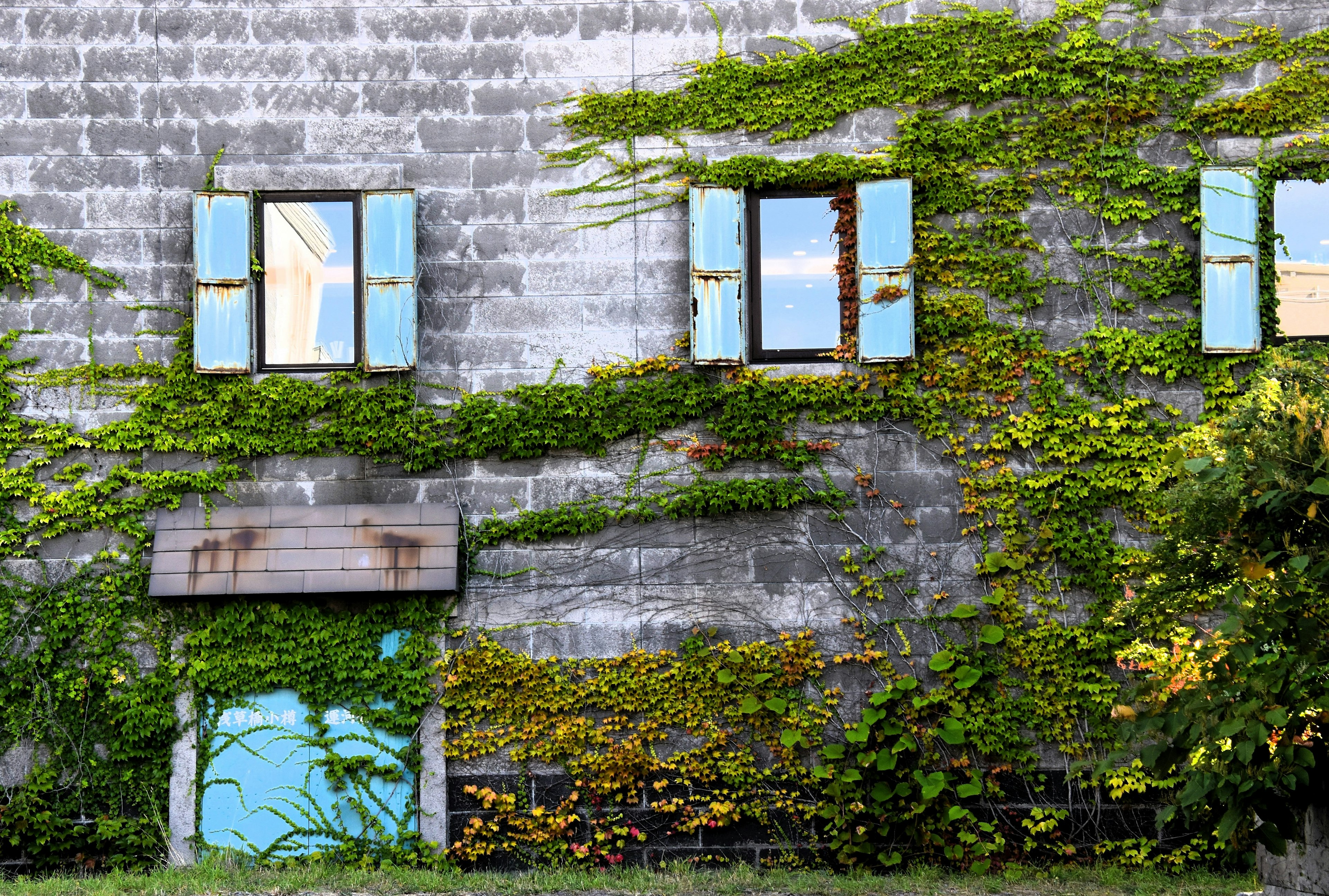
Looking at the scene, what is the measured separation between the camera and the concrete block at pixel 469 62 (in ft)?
20.7

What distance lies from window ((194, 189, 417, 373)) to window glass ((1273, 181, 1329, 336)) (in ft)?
16.9

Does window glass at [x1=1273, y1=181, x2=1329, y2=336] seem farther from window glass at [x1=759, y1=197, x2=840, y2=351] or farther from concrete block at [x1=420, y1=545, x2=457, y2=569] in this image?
concrete block at [x1=420, y1=545, x2=457, y2=569]

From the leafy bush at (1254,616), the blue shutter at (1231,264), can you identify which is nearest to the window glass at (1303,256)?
the blue shutter at (1231,264)

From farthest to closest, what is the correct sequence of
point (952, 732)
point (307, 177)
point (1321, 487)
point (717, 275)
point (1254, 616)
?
point (307, 177), point (717, 275), point (952, 732), point (1254, 616), point (1321, 487)

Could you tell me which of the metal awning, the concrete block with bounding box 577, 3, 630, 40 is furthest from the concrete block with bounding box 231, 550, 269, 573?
the concrete block with bounding box 577, 3, 630, 40

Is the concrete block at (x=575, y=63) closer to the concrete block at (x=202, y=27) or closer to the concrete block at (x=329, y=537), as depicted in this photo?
the concrete block at (x=202, y=27)

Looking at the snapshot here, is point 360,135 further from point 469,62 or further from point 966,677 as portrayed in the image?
point 966,677

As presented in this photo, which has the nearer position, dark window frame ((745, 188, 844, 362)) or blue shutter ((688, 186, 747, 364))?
blue shutter ((688, 186, 747, 364))

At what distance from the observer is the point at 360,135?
20.7 ft

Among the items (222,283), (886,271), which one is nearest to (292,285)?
(222,283)

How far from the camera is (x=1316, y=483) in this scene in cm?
327

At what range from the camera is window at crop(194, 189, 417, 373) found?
608 cm

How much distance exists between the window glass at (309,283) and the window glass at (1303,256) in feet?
18.4

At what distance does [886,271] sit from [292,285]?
360 centimetres
